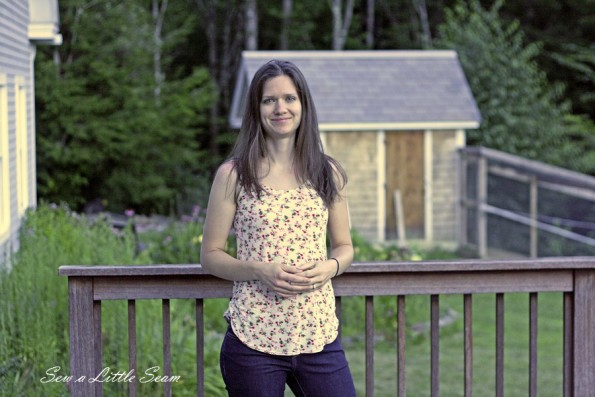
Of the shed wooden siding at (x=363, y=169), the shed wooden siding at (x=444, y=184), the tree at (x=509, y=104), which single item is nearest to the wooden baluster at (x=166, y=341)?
the shed wooden siding at (x=363, y=169)

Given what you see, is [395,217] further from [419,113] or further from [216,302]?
[216,302]

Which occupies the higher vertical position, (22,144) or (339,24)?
(339,24)

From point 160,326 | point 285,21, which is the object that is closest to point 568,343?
point 160,326

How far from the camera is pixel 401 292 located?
12.9 feet

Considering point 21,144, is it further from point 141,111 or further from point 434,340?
point 434,340

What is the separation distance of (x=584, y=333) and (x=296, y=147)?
140cm

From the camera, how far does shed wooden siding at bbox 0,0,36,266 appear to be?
9359mm

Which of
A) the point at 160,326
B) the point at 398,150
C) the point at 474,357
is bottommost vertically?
the point at 474,357

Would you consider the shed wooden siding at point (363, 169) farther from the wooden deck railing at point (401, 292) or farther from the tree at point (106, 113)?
Answer: the wooden deck railing at point (401, 292)

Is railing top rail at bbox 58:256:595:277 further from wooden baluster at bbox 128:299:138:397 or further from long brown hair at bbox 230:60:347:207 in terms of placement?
long brown hair at bbox 230:60:347:207

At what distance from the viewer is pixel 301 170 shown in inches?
136

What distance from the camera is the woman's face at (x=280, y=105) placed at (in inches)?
135

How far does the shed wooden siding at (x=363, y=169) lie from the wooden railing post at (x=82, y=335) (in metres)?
13.4

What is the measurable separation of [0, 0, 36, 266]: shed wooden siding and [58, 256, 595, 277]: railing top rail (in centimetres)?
462
